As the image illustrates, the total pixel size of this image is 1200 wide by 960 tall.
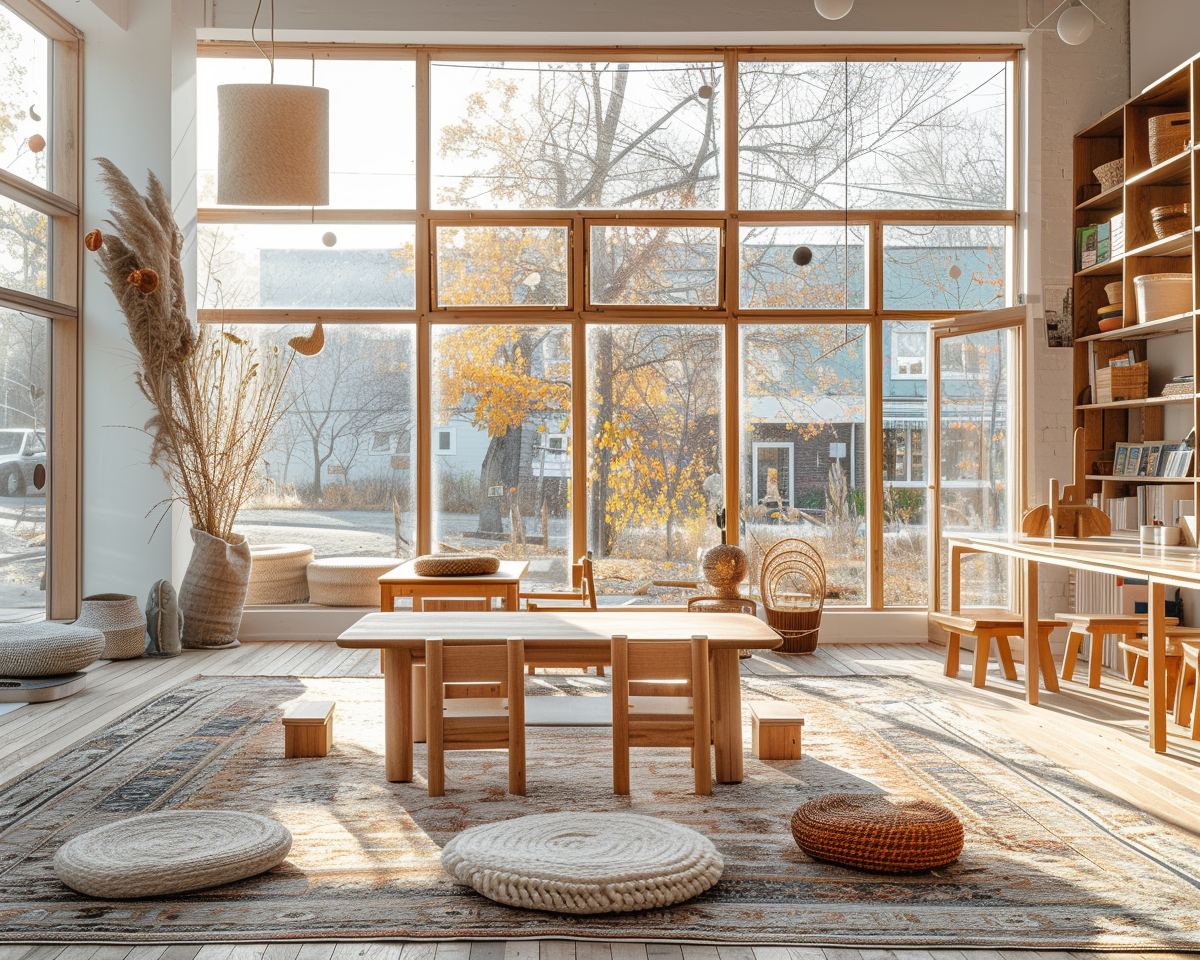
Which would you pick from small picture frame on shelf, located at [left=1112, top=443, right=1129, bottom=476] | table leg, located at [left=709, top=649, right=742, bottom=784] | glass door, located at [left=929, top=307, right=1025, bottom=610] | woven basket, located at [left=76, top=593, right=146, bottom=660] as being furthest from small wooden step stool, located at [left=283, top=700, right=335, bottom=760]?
small picture frame on shelf, located at [left=1112, top=443, right=1129, bottom=476]

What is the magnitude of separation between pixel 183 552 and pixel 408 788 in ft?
13.7

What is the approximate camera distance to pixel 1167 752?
4.55 meters

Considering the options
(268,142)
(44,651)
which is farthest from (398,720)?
(44,651)

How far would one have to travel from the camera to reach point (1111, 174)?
675cm

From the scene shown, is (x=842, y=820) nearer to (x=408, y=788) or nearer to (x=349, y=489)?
(x=408, y=788)

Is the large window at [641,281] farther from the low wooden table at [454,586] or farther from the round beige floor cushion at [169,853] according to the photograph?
the round beige floor cushion at [169,853]

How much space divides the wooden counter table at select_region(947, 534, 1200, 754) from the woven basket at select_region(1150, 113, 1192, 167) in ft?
7.57

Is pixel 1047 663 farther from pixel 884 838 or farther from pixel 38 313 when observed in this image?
pixel 38 313

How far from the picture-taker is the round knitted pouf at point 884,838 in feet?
10.2

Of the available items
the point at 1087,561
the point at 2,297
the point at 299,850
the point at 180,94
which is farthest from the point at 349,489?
the point at 1087,561

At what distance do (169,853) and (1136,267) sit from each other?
6334 mm

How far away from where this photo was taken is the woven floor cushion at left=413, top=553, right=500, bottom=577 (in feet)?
19.3

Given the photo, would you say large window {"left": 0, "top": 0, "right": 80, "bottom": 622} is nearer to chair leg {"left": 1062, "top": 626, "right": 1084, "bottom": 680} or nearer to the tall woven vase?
the tall woven vase

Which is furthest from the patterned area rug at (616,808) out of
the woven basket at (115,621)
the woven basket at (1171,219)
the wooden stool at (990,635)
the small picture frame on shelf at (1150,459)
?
the woven basket at (1171,219)
